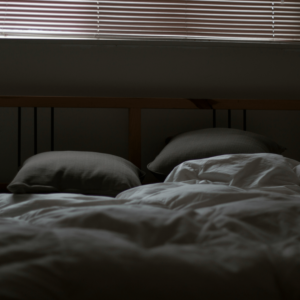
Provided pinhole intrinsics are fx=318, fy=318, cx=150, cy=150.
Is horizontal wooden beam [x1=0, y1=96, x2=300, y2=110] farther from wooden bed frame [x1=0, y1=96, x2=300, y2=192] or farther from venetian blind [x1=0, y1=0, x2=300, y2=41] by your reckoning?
venetian blind [x1=0, y1=0, x2=300, y2=41]

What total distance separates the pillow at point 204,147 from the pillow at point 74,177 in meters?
0.24

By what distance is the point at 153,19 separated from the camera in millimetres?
1961

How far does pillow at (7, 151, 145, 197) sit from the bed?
42 centimetres

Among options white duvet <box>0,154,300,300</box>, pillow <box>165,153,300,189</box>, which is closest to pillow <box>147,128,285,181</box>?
pillow <box>165,153,300,189</box>

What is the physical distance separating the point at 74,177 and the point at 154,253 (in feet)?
2.48

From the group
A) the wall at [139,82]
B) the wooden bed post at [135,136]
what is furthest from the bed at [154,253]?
the wall at [139,82]

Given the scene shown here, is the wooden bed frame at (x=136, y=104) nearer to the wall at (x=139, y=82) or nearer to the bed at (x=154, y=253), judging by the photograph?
the wall at (x=139, y=82)

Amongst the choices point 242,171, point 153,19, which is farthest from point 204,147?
point 153,19

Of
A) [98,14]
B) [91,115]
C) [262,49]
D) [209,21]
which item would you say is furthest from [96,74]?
[262,49]

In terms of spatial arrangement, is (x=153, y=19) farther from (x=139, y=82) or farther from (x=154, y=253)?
(x=154, y=253)

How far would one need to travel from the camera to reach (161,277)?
42 centimetres

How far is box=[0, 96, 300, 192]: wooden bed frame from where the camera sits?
173 centimetres

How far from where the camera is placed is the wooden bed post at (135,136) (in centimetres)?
177

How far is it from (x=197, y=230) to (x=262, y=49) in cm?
175
